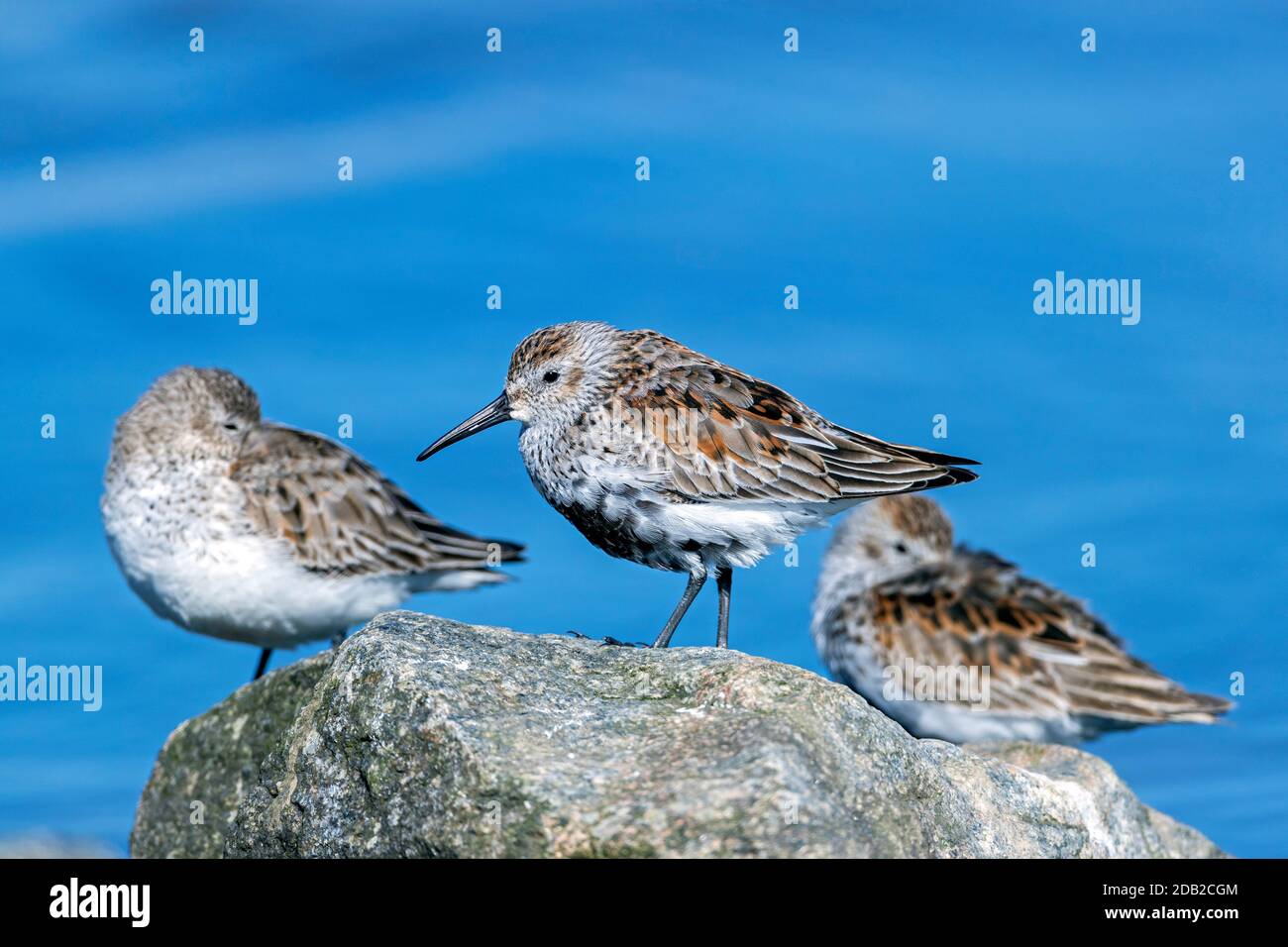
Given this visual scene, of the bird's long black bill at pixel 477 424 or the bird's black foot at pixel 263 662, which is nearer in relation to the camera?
the bird's long black bill at pixel 477 424

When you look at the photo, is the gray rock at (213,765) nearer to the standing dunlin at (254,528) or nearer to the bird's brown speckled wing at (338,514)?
the standing dunlin at (254,528)

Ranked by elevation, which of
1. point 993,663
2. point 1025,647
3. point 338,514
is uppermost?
point 338,514

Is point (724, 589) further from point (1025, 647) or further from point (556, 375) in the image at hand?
point (1025, 647)

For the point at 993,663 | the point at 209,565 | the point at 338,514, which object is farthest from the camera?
the point at 993,663

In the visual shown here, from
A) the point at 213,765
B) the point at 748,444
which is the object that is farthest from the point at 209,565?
the point at 748,444

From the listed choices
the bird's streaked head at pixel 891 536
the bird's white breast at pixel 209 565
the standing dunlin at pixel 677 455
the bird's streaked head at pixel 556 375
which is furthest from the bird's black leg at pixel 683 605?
the bird's streaked head at pixel 891 536

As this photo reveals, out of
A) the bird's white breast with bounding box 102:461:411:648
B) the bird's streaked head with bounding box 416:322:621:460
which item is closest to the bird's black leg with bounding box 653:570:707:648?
the bird's streaked head with bounding box 416:322:621:460

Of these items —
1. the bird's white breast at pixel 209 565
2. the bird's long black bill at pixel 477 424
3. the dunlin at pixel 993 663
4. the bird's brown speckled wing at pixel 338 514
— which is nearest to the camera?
the bird's long black bill at pixel 477 424
